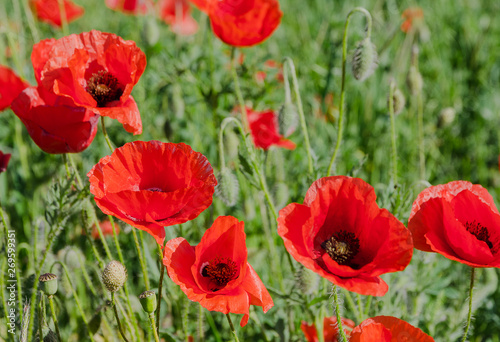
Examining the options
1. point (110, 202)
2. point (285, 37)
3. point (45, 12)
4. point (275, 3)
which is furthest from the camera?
point (285, 37)

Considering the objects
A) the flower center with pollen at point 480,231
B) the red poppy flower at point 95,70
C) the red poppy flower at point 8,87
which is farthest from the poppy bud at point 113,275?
the red poppy flower at point 8,87

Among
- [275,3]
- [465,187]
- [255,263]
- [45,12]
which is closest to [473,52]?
[275,3]

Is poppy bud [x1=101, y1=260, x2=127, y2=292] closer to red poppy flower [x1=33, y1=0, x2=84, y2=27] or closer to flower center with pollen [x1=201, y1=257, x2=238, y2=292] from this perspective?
flower center with pollen [x1=201, y1=257, x2=238, y2=292]

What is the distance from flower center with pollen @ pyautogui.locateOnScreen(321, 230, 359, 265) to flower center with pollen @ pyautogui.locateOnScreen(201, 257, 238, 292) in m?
0.20

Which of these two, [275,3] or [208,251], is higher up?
[275,3]

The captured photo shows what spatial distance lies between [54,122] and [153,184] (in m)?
0.29

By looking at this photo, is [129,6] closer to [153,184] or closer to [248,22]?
[248,22]

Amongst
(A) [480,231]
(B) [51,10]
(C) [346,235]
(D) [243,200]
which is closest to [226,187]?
(C) [346,235]

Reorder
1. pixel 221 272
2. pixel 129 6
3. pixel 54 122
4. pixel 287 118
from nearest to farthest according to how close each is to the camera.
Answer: pixel 221 272, pixel 54 122, pixel 287 118, pixel 129 6

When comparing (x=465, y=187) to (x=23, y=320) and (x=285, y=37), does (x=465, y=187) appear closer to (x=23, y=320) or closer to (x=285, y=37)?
(x=23, y=320)

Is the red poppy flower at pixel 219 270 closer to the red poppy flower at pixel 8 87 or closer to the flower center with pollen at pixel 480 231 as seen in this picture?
the flower center with pollen at pixel 480 231

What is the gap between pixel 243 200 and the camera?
199 cm

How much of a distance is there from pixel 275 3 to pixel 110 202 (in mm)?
925

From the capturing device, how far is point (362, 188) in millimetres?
935
